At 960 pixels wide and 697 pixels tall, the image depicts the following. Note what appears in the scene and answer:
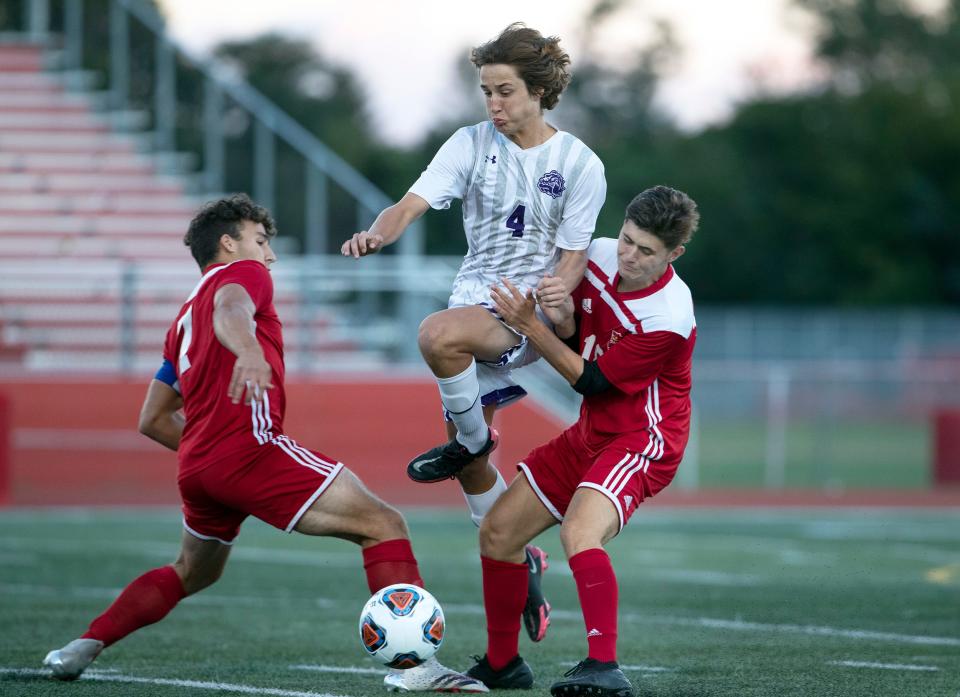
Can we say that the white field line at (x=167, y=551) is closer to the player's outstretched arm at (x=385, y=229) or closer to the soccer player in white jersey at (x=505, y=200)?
the soccer player in white jersey at (x=505, y=200)

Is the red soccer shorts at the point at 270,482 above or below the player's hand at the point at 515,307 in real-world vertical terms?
below

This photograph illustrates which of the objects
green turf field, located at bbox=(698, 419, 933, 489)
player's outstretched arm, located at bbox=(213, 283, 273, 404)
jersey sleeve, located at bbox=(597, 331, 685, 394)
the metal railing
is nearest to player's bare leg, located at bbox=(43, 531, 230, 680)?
player's outstretched arm, located at bbox=(213, 283, 273, 404)

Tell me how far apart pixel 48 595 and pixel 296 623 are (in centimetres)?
178

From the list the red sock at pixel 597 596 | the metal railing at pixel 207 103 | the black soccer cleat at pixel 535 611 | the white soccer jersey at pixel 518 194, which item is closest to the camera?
the red sock at pixel 597 596

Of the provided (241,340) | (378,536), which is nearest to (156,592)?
(378,536)

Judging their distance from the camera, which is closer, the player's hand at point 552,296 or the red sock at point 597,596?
the red sock at point 597,596

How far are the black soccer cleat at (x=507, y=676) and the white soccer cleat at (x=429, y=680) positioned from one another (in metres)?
0.20

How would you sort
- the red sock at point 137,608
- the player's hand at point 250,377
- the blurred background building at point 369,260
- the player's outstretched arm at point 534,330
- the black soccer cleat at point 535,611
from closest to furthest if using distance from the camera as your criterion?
the player's hand at point 250,377 < the player's outstretched arm at point 534,330 < the red sock at point 137,608 < the black soccer cleat at point 535,611 < the blurred background building at point 369,260

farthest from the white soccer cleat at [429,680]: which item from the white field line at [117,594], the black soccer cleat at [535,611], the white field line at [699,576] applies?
the white field line at [699,576]

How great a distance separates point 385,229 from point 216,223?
0.68m

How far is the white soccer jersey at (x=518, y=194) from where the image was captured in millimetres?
6102

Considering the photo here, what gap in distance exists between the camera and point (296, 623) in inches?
312

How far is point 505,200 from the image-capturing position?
20.1ft

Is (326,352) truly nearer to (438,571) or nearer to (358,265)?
(358,265)
